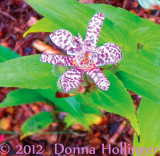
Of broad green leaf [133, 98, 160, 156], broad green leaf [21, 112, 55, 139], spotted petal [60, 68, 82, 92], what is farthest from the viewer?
broad green leaf [21, 112, 55, 139]

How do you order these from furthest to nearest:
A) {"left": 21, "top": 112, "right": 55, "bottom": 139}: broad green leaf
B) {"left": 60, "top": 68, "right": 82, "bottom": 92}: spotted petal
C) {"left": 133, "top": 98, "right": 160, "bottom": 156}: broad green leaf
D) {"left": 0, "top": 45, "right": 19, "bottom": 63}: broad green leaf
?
{"left": 21, "top": 112, "right": 55, "bottom": 139}: broad green leaf, {"left": 0, "top": 45, "right": 19, "bottom": 63}: broad green leaf, {"left": 133, "top": 98, "right": 160, "bottom": 156}: broad green leaf, {"left": 60, "top": 68, "right": 82, "bottom": 92}: spotted petal

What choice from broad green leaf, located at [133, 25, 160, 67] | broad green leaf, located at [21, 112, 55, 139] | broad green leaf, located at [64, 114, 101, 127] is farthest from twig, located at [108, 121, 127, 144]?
broad green leaf, located at [133, 25, 160, 67]

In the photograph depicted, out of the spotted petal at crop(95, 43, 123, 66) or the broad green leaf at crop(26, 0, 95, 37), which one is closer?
the spotted petal at crop(95, 43, 123, 66)

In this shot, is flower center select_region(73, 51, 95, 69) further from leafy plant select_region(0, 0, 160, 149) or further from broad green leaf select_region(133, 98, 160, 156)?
broad green leaf select_region(133, 98, 160, 156)

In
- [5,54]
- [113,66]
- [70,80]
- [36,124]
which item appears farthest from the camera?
[36,124]

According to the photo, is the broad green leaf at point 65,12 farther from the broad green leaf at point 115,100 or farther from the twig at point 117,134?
the twig at point 117,134

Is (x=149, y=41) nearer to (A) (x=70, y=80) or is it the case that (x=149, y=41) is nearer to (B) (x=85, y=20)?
(B) (x=85, y=20)

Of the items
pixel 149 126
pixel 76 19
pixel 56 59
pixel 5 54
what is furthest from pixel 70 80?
pixel 5 54

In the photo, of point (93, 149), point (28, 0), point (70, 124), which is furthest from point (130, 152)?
point (28, 0)
